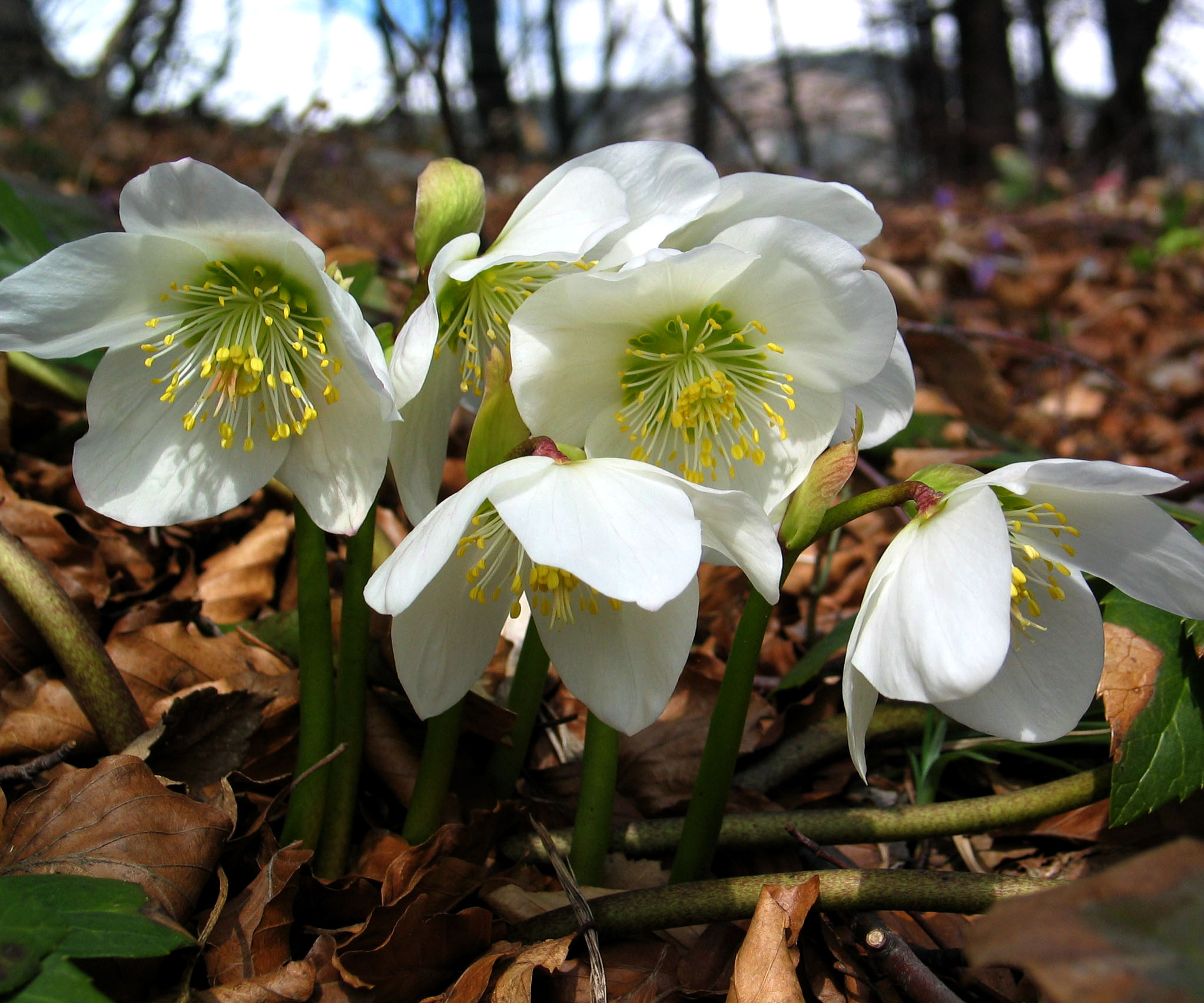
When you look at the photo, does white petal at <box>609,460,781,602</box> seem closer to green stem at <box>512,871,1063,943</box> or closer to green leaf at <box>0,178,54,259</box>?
green stem at <box>512,871,1063,943</box>


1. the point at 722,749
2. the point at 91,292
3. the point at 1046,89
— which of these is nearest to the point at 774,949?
the point at 722,749

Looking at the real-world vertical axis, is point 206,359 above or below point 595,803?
above

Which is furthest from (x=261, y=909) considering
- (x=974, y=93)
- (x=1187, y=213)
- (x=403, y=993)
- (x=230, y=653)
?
(x=974, y=93)

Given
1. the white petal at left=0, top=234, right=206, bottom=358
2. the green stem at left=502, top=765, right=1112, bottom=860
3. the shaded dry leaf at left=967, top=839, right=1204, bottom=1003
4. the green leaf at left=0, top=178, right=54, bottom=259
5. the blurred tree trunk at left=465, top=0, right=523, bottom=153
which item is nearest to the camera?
the shaded dry leaf at left=967, top=839, right=1204, bottom=1003

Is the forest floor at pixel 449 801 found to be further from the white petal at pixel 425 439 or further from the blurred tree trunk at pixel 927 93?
the blurred tree trunk at pixel 927 93

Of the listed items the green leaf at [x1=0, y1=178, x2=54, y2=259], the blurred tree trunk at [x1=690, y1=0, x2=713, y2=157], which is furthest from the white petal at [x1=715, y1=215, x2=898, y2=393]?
the blurred tree trunk at [x1=690, y1=0, x2=713, y2=157]

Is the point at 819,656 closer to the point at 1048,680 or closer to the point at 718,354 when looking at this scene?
the point at 1048,680
